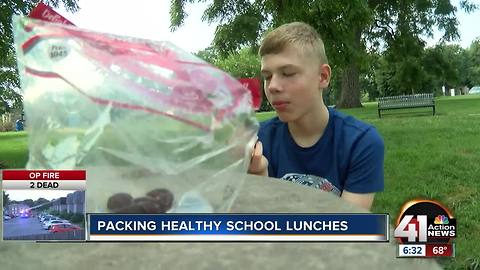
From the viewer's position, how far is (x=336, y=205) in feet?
3.10

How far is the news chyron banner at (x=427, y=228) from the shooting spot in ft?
2.72

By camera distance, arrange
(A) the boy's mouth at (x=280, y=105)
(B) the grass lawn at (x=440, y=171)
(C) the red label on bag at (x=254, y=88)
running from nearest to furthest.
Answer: (C) the red label on bag at (x=254, y=88), (A) the boy's mouth at (x=280, y=105), (B) the grass lawn at (x=440, y=171)

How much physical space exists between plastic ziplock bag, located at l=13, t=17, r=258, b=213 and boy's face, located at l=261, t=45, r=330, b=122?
1.34ft

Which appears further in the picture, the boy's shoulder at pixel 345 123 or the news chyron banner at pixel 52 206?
the boy's shoulder at pixel 345 123

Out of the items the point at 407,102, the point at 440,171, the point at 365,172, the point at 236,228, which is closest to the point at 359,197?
the point at 365,172

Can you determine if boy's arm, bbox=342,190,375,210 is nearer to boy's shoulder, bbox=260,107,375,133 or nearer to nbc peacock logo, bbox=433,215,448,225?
boy's shoulder, bbox=260,107,375,133

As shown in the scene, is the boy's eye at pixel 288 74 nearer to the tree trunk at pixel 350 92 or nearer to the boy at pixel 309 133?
the boy at pixel 309 133

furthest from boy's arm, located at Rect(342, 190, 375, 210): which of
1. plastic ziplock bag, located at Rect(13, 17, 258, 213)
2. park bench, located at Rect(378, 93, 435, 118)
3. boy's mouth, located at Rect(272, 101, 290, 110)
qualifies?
park bench, located at Rect(378, 93, 435, 118)

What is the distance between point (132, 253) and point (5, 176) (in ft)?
0.82

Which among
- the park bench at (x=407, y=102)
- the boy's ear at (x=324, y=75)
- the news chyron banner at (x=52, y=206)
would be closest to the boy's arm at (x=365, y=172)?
the boy's ear at (x=324, y=75)

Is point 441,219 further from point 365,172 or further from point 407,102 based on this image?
point 407,102

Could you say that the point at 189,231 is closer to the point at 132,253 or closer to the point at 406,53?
the point at 132,253

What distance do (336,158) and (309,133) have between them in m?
0.11

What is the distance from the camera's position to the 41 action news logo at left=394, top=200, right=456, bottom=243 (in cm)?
84
